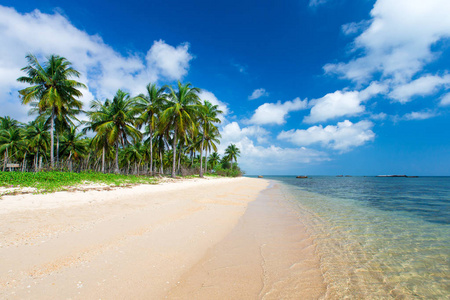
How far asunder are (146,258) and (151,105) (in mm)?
24922

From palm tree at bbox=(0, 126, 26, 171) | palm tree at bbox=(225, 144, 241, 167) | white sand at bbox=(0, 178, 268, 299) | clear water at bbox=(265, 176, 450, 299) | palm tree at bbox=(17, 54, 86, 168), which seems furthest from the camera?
palm tree at bbox=(225, 144, 241, 167)

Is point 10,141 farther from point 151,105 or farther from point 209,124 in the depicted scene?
point 209,124

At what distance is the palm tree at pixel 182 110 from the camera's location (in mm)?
22641

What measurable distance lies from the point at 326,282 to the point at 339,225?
3.77 metres

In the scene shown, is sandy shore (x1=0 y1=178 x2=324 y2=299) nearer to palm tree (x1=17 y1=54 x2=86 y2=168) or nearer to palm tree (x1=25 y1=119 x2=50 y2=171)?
palm tree (x1=17 y1=54 x2=86 y2=168)

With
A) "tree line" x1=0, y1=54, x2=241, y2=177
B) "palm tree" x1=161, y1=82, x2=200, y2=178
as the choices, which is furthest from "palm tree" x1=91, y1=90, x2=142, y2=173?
"palm tree" x1=161, y1=82, x2=200, y2=178

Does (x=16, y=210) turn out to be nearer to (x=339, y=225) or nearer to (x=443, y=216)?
(x=339, y=225)

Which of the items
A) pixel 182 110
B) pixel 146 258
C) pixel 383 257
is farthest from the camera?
pixel 182 110

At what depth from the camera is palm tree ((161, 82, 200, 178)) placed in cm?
2264

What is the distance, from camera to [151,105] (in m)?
25.2

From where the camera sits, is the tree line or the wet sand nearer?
the wet sand

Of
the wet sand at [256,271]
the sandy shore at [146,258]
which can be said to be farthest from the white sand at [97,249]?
the wet sand at [256,271]

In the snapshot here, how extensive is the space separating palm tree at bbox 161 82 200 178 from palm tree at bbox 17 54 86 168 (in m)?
9.50

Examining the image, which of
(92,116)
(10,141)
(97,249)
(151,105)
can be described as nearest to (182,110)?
(151,105)
